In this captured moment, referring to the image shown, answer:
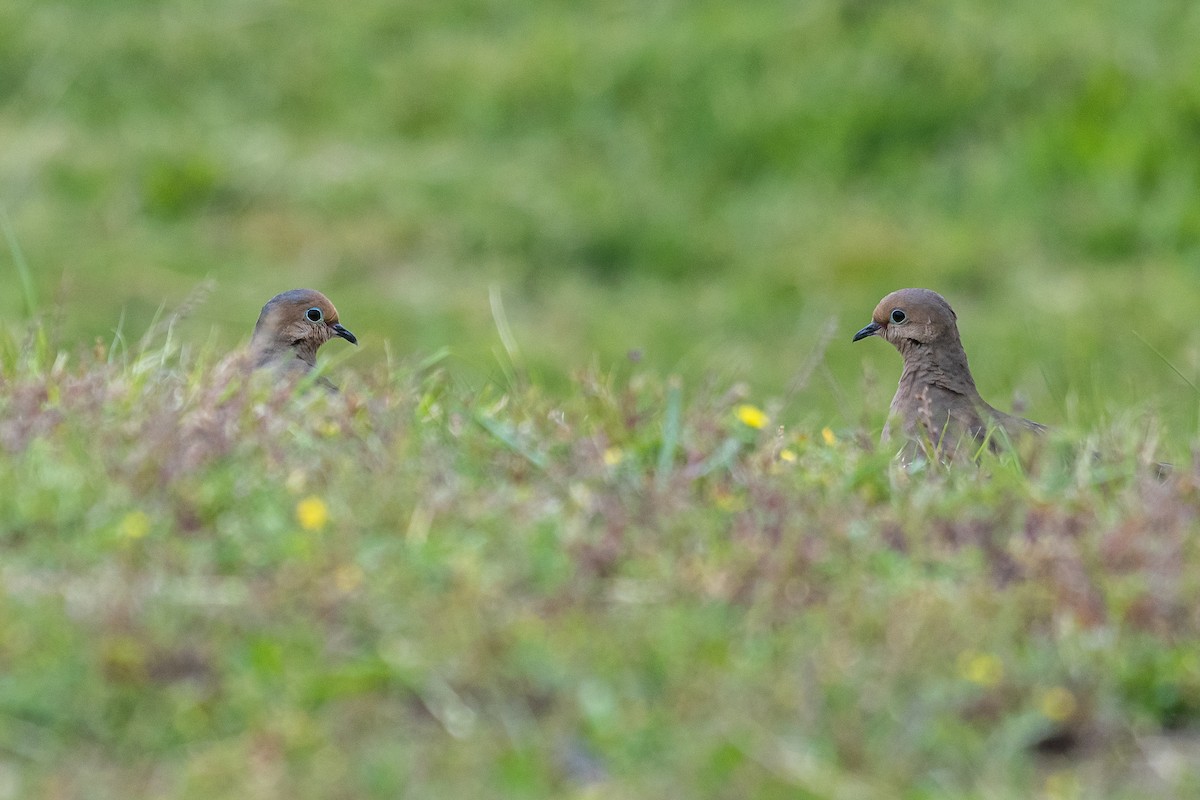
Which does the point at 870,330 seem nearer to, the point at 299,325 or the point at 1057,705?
the point at 299,325

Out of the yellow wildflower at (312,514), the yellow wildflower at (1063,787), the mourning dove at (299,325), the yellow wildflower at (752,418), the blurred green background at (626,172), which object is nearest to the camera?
the yellow wildflower at (1063,787)

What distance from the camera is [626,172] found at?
1097 cm

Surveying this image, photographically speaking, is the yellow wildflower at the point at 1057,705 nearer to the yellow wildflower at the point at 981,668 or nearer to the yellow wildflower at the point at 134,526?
the yellow wildflower at the point at 981,668

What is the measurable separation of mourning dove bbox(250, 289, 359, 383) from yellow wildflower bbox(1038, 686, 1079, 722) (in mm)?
3028

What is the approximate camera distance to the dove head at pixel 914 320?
19.9ft

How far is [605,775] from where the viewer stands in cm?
320

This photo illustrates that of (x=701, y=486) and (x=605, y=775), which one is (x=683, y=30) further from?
(x=605, y=775)

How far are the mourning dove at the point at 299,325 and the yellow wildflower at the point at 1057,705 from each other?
3028mm

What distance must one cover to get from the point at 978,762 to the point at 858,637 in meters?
0.40

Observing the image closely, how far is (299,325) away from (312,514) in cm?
221

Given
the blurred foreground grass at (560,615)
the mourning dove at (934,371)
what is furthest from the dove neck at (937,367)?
the blurred foreground grass at (560,615)

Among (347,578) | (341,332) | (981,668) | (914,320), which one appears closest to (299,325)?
(341,332)

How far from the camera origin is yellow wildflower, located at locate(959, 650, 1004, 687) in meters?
3.40

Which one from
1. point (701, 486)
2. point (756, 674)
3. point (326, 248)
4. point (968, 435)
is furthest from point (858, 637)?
point (326, 248)
